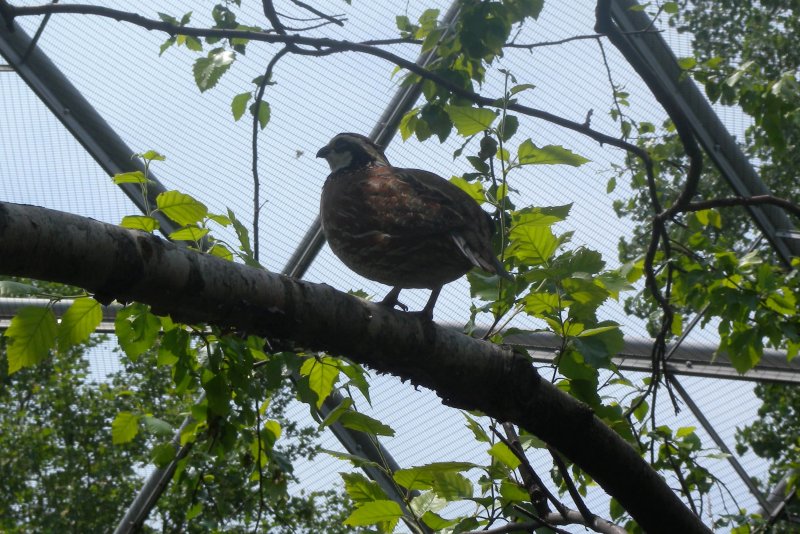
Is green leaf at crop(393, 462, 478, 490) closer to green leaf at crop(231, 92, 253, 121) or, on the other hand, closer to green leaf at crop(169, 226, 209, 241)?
green leaf at crop(169, 226, 209, 241)

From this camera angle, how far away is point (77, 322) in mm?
2119

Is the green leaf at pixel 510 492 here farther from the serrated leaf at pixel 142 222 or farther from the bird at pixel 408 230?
the serrated leaf at pixel 142 222

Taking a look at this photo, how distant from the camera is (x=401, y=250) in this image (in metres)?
2.45

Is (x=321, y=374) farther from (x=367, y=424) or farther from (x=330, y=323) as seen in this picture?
(x=330, y=323)

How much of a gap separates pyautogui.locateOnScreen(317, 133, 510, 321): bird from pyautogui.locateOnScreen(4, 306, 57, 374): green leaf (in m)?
0.88

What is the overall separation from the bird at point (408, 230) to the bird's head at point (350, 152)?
2.07ft

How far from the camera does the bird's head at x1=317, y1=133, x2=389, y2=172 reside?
3.39 metres

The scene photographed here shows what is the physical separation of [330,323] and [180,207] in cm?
58

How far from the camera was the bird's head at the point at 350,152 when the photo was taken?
134 inches

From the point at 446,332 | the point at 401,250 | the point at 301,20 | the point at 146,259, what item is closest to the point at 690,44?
the point at 301,20

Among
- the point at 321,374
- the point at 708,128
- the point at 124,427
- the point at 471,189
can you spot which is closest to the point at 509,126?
the point at 471,189

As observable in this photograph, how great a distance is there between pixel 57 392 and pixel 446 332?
326 inches

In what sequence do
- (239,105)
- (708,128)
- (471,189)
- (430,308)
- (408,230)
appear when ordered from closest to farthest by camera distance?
(430,308), (408,230), (471,189), (239,105), (708,128)

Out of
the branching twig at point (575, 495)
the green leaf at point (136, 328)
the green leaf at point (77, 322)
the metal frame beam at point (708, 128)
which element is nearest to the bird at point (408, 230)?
the branching twig at point (575, 495)
